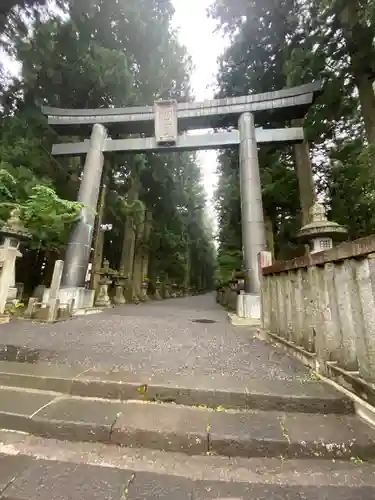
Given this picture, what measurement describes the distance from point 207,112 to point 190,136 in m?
0.96

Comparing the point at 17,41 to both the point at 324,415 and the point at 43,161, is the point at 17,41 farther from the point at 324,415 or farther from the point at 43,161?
the point at 324,415

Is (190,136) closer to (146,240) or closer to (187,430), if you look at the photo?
(146,240)

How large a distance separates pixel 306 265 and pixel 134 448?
2.13 meters

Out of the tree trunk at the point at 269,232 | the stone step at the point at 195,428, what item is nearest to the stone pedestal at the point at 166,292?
the tree trunk at the point at 269,232

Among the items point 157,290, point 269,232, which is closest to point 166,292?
point 157,290

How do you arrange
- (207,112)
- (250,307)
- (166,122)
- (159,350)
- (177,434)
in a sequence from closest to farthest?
(177,434), (159,350), (250,307), (207,112), (166,122)

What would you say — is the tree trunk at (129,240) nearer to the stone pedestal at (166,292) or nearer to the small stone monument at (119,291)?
the small stone monument at (119,291)

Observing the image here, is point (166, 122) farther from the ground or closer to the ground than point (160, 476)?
farther from the ground

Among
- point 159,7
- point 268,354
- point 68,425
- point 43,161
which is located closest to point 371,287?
point 268,354

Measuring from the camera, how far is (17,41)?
24.4 feet

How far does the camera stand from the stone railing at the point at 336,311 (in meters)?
1.67

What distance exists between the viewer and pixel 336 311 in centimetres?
203

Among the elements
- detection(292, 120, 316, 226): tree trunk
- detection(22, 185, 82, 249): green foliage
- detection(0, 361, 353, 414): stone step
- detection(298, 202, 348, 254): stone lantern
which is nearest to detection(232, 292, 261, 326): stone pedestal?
detection(298, 202, 348, 254): stone lantern

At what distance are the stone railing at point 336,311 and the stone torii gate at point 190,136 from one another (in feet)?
12.1
